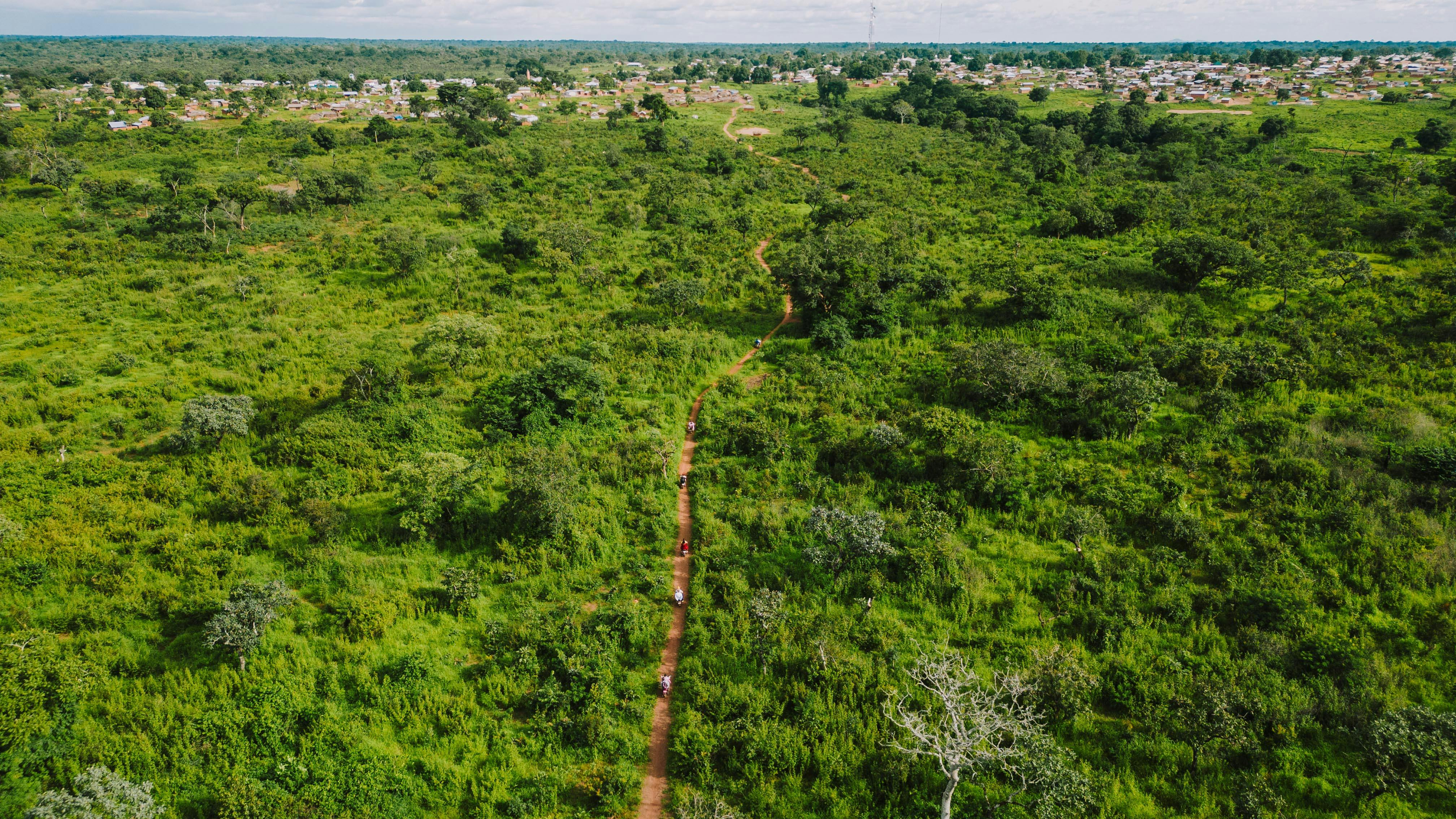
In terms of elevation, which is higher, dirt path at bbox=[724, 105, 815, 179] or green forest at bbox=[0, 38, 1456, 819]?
dirt path at bbox=[724, 105, 815, 179]

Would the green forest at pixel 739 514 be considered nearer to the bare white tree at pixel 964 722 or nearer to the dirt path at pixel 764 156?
the bare white tree at pixel 964 722

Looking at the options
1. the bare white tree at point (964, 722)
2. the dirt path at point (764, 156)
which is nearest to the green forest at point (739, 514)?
the bare white tree at point (964, 722)

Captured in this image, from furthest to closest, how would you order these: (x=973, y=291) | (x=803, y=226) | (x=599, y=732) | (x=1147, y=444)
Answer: (x=803, y=226), (x=973, y=291), (x=1147, y=444), (x=599, y=732)

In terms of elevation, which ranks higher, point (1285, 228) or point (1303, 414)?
point (1285, 228)

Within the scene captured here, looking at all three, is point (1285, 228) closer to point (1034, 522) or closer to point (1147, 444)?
point (1147, 444)

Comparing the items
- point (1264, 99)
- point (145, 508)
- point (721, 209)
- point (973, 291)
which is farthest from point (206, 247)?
point (1264, 99)

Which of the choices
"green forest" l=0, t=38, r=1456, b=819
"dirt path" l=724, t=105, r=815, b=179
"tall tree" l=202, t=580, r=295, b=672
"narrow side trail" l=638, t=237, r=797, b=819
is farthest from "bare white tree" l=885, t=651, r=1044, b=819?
"dirt path" l=724, t=105, r=815, b=179

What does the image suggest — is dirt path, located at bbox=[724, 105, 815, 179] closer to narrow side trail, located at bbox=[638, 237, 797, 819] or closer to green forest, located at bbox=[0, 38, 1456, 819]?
green forest, located at bbox=[0, 38, 1456, 819]
